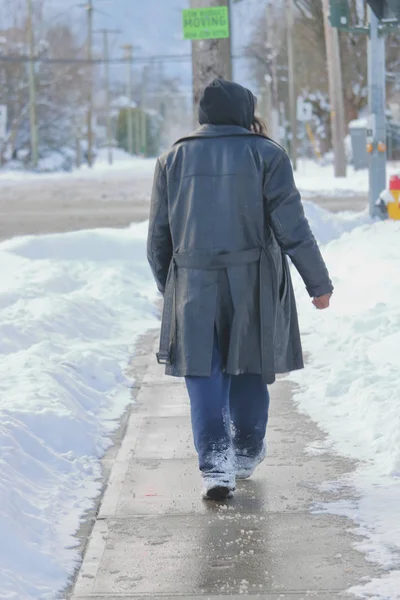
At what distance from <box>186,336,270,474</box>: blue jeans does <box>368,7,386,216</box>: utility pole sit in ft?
39.7

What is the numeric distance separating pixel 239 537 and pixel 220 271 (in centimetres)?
105

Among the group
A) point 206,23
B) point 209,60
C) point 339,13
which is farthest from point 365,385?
point 339,13

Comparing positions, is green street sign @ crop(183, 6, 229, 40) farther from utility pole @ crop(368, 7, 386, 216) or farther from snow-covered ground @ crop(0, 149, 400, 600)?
utility pole @ crop(368, 7, 386, 216)

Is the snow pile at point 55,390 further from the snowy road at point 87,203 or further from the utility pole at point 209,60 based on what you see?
the snowy road at point 87,203

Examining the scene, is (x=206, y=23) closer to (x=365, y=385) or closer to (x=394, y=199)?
(x=394, y=199)

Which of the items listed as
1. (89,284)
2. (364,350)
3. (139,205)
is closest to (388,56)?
(139,205)

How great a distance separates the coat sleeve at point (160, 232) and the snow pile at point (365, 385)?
1.17 metres

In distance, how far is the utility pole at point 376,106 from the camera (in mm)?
16516

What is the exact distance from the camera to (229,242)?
4.70 meters

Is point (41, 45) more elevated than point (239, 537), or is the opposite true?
point (41, 45)

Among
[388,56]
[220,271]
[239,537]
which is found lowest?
[239,537]

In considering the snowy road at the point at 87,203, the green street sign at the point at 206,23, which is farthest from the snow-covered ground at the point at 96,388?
the snowy road at the point at 87,203

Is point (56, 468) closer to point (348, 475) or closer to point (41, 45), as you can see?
point (348, 475)

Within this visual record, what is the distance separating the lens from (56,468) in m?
5.24
